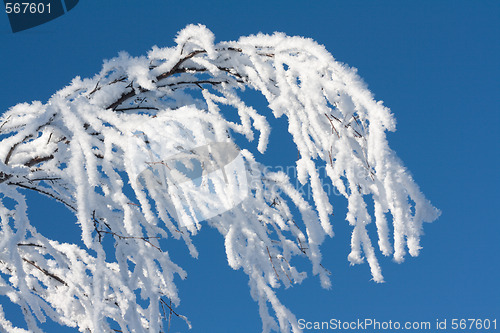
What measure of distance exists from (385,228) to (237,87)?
1.32 meters

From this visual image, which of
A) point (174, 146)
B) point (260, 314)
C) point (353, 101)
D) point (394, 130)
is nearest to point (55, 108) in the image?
point (174, 146)

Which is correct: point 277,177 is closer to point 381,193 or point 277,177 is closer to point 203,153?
point 203,153

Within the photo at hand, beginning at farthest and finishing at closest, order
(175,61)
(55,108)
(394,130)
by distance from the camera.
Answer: (175,61)
(55,108)
(394,130)

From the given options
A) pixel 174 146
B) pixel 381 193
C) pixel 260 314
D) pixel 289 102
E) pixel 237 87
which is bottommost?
pixel 260 314

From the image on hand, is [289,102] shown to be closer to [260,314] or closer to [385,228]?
[385,228]

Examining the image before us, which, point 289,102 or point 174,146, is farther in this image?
point 174,146

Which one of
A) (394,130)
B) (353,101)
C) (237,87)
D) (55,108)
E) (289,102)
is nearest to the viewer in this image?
(394,130)

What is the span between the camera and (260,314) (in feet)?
8.38

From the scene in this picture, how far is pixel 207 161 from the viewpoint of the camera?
6.65 ft

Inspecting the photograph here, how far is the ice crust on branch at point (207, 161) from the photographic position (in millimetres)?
1694

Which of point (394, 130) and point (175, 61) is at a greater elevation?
point (175, 61)

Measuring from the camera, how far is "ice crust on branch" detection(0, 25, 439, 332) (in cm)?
169

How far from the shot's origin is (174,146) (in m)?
1.95

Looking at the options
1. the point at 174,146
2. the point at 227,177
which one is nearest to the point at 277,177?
the point at 227,177
